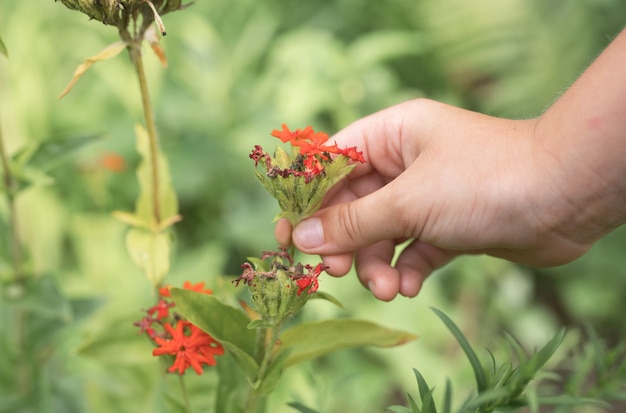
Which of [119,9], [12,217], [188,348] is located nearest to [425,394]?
[188,348]

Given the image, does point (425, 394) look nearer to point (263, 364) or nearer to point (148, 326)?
point (263, 364)

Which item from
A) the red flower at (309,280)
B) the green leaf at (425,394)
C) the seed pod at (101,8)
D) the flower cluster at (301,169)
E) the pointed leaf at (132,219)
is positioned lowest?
the green leaf at (425,394)

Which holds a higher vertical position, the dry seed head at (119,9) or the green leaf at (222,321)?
the dry seed head at (119,9)

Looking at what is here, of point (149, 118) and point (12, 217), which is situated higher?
point (149, 118)

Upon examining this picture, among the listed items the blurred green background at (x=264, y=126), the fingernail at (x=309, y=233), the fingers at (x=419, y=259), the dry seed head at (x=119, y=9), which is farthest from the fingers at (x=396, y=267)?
the blurred green background at (x=264, y=126)

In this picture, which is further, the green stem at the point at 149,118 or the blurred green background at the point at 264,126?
the blurred green background at the point at 264,126

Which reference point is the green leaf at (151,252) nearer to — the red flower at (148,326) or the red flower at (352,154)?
the red flower at (148,326)

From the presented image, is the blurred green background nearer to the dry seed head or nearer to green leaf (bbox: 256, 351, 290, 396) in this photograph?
green leaf (bbox: 256, 351, 290, 396)

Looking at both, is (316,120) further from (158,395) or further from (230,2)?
(158,395)
